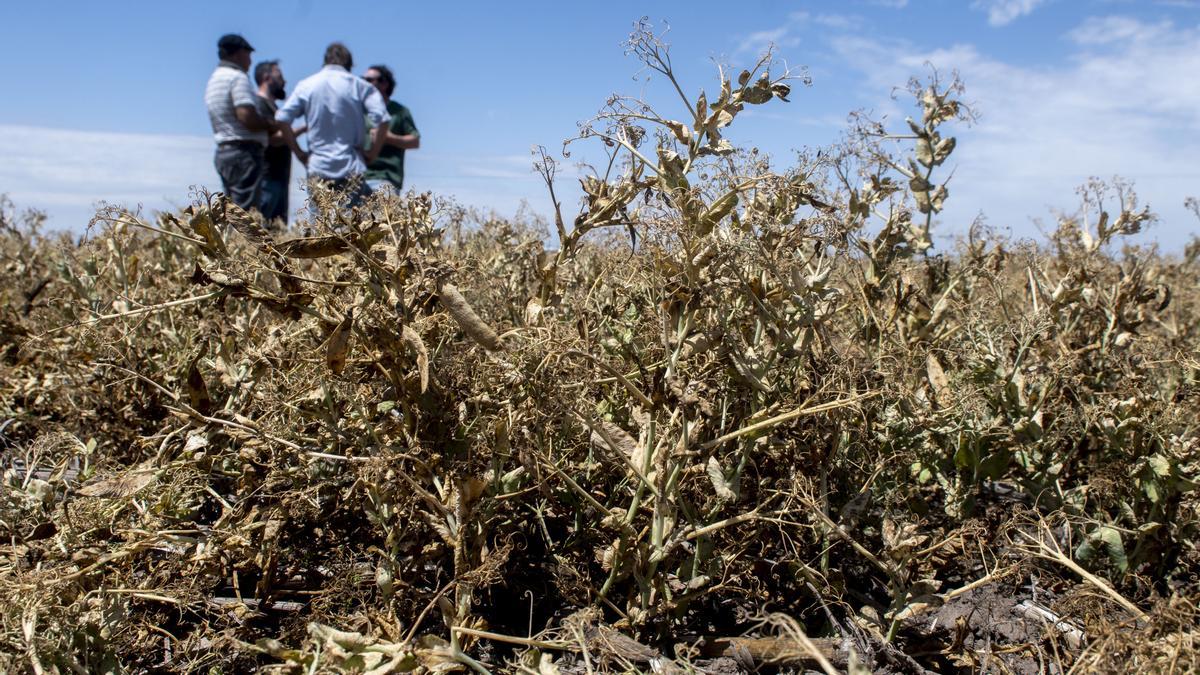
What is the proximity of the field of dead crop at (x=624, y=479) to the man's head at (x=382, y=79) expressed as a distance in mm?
5924

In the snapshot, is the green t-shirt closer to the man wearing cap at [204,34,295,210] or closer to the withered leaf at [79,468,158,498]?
the man wearing cap at [204,34,295,210]

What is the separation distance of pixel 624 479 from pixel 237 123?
256 inches

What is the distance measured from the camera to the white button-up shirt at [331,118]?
7.36 metres

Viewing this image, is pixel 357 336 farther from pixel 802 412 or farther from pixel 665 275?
pixel 802 412

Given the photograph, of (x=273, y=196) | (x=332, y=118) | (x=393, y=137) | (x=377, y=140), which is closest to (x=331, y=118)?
(x=332, y=118)

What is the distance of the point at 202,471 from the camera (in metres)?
2.67

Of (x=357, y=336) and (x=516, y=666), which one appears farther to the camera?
(x=357, y=336)

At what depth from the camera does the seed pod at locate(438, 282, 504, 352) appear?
2236 millimetres

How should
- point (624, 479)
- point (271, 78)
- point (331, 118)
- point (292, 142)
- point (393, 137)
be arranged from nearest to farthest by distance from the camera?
point (624, 479)
point (331, 118)
point (292, 142)
point (393, 137)
point (271, 78)

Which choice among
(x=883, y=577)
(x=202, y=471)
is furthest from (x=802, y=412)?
(x=202, y=471)

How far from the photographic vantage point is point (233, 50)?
7.91 metres

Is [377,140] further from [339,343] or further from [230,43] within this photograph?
[339,343]

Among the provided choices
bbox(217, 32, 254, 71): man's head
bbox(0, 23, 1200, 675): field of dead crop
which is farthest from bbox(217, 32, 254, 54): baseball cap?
bbox(0, 23, 1200, 675): field of dead crop

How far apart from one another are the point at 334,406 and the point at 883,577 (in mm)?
1523
